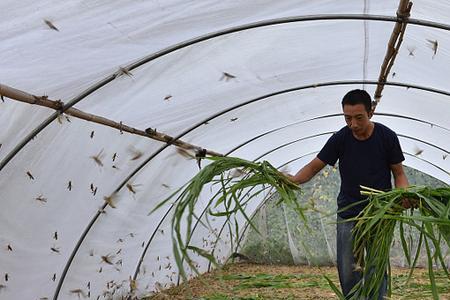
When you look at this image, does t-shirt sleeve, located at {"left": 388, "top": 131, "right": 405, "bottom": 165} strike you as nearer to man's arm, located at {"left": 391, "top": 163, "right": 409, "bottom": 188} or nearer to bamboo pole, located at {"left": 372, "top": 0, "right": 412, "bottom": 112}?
man's arm, located at {"left": 391, "top": 163, "right": 409, "bottom": 188}

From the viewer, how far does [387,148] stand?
4484 mm

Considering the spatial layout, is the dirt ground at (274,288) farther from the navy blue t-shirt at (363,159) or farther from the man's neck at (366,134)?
the man's neck at (366,134)

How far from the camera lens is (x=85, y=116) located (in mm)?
4898

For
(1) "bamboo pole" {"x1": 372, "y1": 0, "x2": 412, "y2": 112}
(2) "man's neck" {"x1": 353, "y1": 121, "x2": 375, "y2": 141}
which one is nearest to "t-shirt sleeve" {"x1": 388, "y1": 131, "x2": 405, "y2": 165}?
(2) "man's neck" {"x1": 353, "y1": 121, "x2": 375, "y2": 141}

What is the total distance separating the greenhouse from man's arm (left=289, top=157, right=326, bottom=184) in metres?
0.15

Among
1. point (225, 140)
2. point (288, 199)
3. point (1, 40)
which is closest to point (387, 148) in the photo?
point (288, 199)

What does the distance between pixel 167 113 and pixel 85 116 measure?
4.09 feet

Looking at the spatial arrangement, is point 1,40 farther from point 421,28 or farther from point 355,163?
point 421,28

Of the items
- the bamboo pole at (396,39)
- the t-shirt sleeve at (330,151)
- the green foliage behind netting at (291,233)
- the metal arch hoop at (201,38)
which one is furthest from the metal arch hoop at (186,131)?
the green foliage behind netting at (291,233)

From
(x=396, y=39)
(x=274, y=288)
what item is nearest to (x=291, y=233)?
(x=274, y=288)

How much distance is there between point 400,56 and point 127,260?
11.8ft

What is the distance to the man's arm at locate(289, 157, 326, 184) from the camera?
408 cm

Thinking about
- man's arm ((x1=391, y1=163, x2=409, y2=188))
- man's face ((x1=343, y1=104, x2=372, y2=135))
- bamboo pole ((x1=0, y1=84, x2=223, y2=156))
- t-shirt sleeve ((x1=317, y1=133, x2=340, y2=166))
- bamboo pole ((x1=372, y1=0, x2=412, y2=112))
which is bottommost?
man's arm ((x1=391, y1=163, x2=409, y2=188))

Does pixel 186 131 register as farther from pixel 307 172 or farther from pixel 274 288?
pixel 274 288
